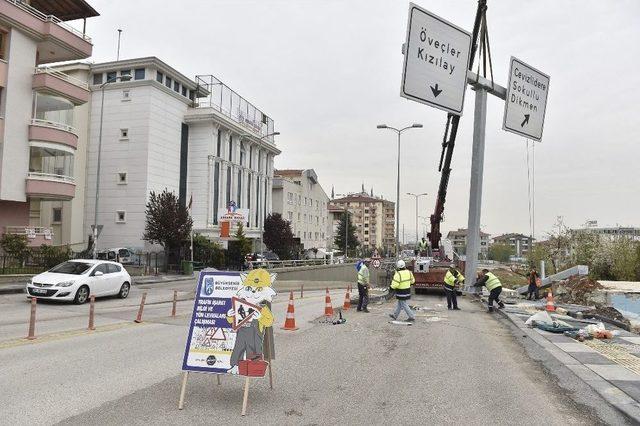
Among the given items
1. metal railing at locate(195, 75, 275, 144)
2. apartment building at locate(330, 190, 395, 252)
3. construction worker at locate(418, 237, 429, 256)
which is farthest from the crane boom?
apartment building at locate(330, 190, 395, 252)

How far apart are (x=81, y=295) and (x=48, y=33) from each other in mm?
18460

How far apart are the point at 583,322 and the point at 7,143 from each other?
1092 inches

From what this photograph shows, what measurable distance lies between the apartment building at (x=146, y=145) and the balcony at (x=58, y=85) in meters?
7.85

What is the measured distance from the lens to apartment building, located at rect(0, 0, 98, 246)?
26.8 m

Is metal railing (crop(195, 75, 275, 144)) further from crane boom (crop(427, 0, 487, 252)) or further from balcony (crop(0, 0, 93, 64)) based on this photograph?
crane boom (crop(427, 0, 487, 252))

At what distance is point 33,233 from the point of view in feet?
90.6

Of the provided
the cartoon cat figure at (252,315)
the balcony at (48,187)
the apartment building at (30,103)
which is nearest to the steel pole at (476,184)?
the cartoon cat figure at (252,315)

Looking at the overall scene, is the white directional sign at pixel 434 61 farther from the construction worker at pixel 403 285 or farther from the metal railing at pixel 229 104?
the metal railing at pixel 229 104

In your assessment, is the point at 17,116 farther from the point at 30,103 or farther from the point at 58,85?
the point at 58,85

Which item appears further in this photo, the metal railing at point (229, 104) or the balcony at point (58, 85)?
the metal railing at point (229, 104)

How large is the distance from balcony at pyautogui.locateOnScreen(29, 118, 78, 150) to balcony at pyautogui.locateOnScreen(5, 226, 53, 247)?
490 cm

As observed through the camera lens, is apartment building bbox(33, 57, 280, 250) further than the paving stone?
Yes

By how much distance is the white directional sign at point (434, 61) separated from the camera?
10477mm

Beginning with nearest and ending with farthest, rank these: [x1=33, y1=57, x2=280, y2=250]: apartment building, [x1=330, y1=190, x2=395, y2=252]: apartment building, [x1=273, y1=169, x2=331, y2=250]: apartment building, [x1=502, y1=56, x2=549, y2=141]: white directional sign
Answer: [x1=502, y1=56, x2=549, y2=141]: white directional sign, [x1=33, y1=57, x2=280, y2=250]: apartment building, [x1=273, y1=169, x2=331, y2=250]: apartment building, [x1=330, y1=190, x2=395, y2=252]: apartment building
